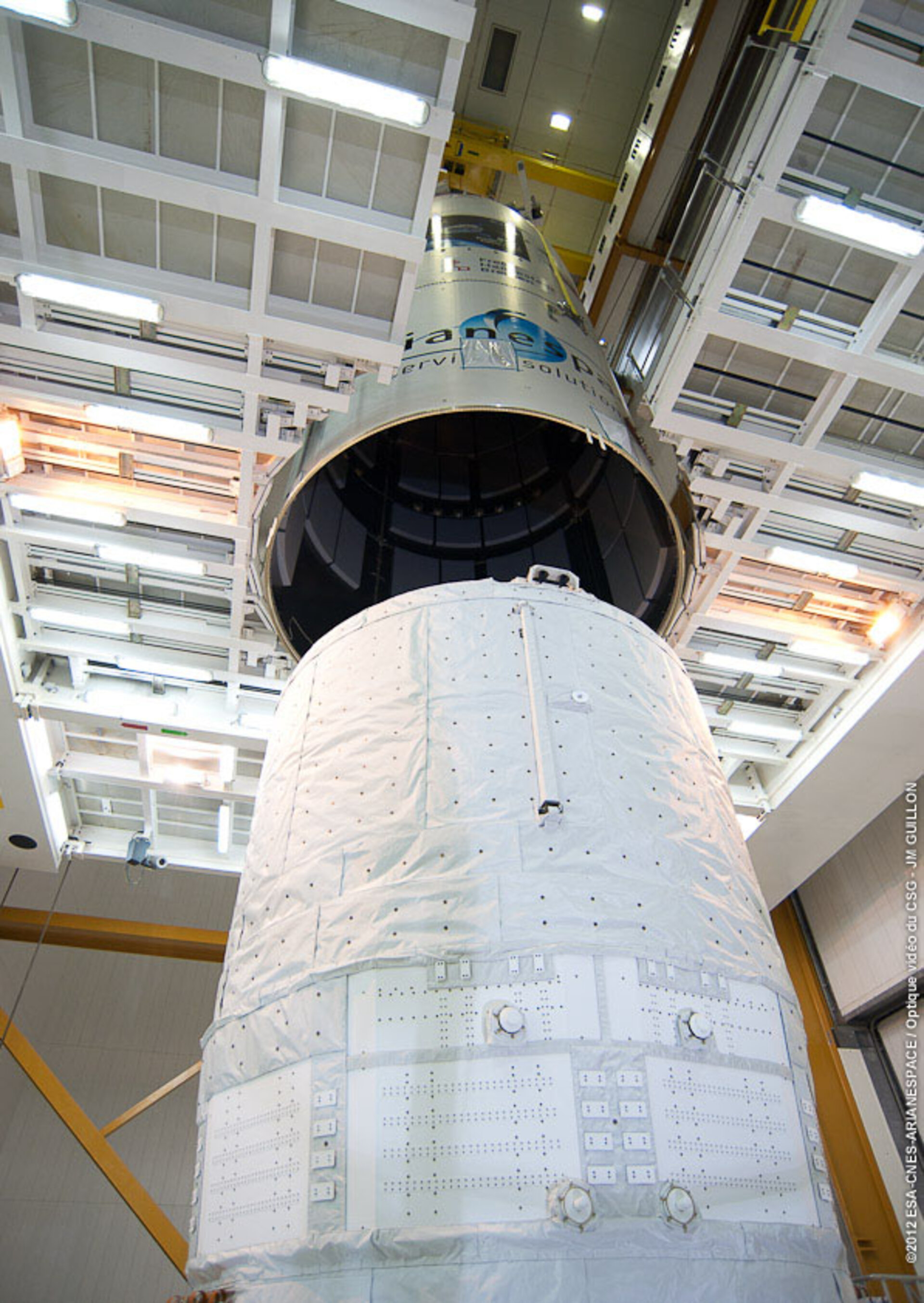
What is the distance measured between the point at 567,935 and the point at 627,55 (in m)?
12.0

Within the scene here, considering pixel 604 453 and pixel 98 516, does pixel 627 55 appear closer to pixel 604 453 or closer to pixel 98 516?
pixel 604 453

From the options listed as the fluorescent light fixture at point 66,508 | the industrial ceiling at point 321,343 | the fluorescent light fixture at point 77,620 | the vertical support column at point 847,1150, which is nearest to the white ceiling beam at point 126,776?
the industrial ceiling at point 321,343

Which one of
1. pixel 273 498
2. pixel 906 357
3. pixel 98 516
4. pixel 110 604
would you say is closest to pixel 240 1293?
pixel 273 498

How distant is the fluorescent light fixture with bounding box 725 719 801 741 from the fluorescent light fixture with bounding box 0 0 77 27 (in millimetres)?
8399

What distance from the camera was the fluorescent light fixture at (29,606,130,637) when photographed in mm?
8445

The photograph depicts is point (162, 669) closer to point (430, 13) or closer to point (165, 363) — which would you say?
point (165, 363)

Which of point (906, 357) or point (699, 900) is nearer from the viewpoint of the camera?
point (699, 900)

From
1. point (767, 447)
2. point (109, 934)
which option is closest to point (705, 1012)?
point (767, 447)

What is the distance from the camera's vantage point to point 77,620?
335 inches

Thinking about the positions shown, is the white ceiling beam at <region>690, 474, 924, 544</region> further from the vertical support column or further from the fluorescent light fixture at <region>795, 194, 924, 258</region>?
the vertical support column

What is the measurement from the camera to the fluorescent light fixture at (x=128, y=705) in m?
9.27

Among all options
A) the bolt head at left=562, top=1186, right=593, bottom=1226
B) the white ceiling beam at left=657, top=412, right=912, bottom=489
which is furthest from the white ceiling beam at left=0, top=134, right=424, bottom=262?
the bolt head at left=562, top=1186, right=593, bottom=1226

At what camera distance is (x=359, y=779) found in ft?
15.7

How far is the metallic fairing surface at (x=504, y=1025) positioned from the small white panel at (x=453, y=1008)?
1cm
